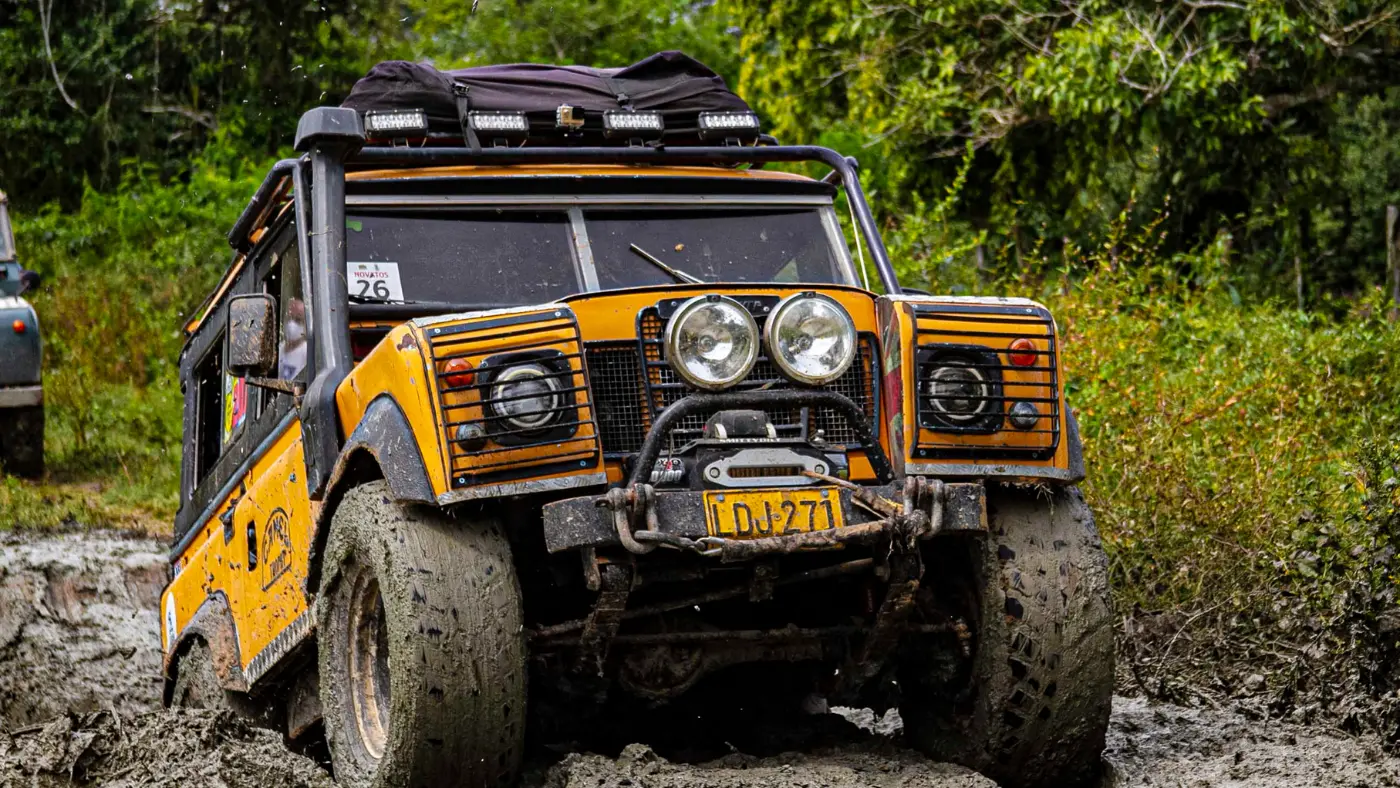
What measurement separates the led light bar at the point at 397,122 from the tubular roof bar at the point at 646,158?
0.08m

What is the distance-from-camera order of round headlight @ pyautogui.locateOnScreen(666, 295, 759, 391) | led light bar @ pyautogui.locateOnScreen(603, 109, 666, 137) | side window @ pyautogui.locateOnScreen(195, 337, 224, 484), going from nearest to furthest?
round headlight @ pyautogui.locateOnScreen(666, 295, 759, 391) < led light bar @ pyautogui.locateOnScreen(603, 109, 666, 137) < side window @ pyautogui.locateOnScreen(195, 337, 224, 484)

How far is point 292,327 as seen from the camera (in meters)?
5.70

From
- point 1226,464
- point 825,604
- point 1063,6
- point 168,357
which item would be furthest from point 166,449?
point 825,604

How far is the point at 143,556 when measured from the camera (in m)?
10.6

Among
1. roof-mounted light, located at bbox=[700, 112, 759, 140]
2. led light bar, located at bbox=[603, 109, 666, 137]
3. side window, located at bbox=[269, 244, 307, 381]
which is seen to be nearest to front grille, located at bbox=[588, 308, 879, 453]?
side window, located at bbox=[269, 244, 307, 381]

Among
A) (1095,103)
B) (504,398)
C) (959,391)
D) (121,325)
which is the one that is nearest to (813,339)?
(959,391)

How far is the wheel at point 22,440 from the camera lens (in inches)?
516

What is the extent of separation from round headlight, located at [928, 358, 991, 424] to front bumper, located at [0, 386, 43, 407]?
32.1 feet

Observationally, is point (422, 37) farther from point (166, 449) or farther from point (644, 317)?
point (644, 317)

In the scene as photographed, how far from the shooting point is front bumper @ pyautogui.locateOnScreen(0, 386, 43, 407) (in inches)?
509

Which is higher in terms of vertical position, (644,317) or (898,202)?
(898,202)

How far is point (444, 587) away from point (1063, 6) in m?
10.6

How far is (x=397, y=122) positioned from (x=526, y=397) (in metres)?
1.68

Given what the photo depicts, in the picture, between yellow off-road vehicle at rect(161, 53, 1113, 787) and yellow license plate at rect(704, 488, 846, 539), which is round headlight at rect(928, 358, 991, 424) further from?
yellow license plate at rect(704, 488, 846, 539)
